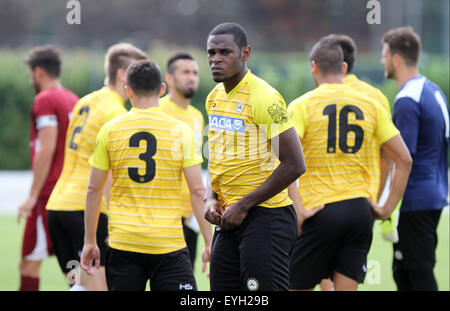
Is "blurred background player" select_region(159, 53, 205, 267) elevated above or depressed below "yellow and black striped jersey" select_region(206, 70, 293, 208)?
above

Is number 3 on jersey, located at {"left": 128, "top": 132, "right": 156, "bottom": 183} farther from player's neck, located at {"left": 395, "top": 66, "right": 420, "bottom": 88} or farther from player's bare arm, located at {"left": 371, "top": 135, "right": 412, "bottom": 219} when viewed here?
player's neck, located at {"left": 395, "top": 66, "right": 420, "bottom": 88}

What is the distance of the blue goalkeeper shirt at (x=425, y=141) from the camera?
6418mm

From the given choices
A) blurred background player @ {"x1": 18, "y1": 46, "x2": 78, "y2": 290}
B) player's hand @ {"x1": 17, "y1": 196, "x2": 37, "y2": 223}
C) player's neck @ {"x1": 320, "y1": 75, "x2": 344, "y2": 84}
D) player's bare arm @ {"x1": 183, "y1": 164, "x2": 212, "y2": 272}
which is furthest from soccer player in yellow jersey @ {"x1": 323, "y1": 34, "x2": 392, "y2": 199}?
player's hand @ {"x1": 17, "y1": 196, "x2": 37, "y2": 223}

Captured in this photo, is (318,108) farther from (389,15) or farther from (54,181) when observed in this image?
(389,15)

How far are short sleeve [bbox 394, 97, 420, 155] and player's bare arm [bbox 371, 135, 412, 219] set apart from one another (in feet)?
1.48

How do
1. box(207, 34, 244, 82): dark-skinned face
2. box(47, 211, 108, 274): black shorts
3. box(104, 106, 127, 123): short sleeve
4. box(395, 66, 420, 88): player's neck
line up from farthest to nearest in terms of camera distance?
box(395, 66, 420, 88): player's neck < box(47, 211, 108, 274): black shorts < box(104, 106, 127, 123): short sleeve < box(207, 34, 244, 82): dark-skinned face

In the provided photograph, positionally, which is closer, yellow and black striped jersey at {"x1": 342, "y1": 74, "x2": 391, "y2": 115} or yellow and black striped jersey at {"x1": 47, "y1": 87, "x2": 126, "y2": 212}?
yellow and black striped jersey at {"x1": 47, "y1": 87, "x2": 126, "y2": 212}

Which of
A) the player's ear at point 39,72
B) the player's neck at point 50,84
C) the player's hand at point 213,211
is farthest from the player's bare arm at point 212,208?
the player's ear at point 39,72

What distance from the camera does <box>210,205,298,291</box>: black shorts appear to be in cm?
445

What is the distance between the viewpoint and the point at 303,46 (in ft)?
126

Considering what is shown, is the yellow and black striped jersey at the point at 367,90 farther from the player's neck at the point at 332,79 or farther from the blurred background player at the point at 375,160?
the player's neck at the point at 332,79

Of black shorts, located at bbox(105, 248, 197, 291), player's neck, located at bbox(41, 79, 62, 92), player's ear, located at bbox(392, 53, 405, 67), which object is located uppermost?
player's ear, located at bbox(392, 53, 405, 67)
